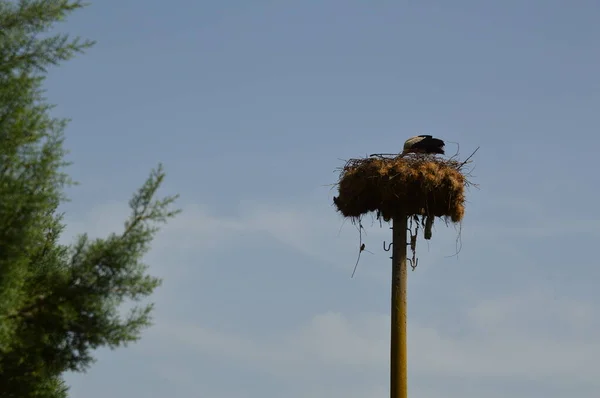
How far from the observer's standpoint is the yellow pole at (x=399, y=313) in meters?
13.6

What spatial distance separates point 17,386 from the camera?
34.1 feet

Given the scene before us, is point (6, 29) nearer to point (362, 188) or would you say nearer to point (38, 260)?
point (38, 260)

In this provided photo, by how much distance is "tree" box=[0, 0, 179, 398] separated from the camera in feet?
31.0

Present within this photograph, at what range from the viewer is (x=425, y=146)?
14438 mm

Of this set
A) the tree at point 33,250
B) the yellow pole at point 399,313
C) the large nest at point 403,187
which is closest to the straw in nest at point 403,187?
the large nest at point 403,187

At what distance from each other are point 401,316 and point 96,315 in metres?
5.81

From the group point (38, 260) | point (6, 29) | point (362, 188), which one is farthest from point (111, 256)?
point (362, 188)

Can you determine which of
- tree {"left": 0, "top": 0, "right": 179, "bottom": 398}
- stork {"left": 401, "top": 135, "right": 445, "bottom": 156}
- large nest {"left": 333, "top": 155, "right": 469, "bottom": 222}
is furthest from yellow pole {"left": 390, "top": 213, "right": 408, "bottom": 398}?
tree {"left": 0, "top": 0, "right": 179, "bottom": 398}

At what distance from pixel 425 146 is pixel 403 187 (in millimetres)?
1081

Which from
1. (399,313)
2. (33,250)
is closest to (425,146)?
(399,313)

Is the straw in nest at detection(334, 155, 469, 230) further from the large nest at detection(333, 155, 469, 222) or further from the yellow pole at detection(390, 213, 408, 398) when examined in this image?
the yellow pole at detection(390, 213, 408, 398)

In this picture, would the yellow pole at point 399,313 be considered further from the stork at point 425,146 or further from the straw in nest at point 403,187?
the stork at point 425,146

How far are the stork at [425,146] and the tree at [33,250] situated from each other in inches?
231

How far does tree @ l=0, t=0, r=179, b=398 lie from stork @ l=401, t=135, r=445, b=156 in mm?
5864
